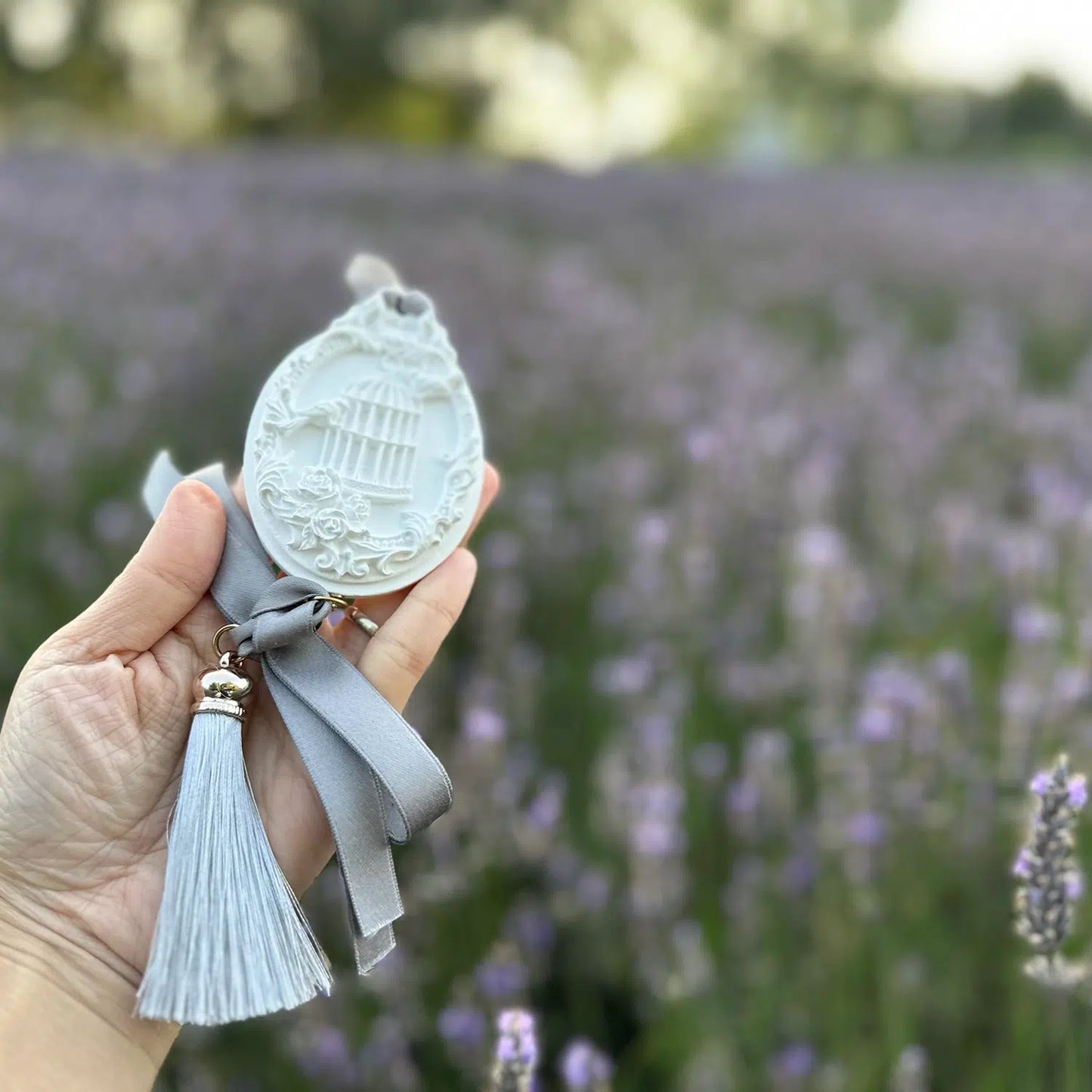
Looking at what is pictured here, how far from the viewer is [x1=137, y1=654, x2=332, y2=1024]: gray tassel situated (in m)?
0.98

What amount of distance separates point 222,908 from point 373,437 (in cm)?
55

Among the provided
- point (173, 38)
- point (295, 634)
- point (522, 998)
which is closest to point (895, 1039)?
point (522, 998)

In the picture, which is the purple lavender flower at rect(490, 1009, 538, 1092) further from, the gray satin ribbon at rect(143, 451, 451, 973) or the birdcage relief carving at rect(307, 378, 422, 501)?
the birdcage relief carving at rect(307, 378, 422, 501)

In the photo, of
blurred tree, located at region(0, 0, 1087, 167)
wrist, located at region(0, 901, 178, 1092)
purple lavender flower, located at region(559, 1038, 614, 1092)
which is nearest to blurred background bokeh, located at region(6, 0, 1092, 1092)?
purple lavender flower, located at region(559, 1038, 614, 1092)

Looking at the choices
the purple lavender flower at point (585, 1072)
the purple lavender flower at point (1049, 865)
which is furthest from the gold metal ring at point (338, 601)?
the purple lavender flower at point (1049, 865)

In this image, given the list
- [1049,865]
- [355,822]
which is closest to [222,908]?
[355,822]

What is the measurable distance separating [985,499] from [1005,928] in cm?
113

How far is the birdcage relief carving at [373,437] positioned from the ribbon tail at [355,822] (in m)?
0.26

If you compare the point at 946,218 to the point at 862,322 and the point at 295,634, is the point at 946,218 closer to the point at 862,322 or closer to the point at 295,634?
the point at 862,322

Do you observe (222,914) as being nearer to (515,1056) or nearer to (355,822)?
(355,822)

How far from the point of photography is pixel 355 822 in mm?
1112

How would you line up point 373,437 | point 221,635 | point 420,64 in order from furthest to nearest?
point 420,64, point 373,437, point 221,635

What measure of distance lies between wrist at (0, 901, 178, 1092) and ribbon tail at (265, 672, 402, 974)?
0.23 metres

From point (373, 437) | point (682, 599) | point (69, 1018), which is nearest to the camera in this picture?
point (69, 1018)
